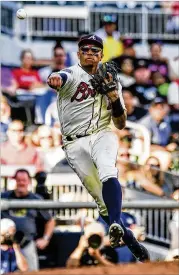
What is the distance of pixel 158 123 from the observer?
14.4 metres

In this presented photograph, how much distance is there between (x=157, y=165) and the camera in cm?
1322

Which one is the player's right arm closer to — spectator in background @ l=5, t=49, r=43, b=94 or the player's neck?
the player's neck

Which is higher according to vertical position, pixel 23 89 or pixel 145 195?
pixel 23 89

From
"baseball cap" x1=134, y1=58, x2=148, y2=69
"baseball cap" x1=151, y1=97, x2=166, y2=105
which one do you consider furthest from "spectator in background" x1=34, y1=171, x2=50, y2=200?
"baseball cap" x1=134, y1=58, x2=148, y2=69

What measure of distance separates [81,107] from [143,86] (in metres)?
7.79

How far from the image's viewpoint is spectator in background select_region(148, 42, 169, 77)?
16.1 metres

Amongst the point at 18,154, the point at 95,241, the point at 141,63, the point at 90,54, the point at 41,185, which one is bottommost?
the point at 95,241

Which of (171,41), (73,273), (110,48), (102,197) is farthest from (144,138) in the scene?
(73,273)

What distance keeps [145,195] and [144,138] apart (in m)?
1.25

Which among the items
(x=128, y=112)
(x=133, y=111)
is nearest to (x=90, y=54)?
(x=128, y=112)

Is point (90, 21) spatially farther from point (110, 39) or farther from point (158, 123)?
point (158, 123)

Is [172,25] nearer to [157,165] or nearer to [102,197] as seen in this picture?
[157,165]

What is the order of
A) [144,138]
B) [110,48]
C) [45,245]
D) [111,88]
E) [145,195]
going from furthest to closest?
A: [110,48] → [144,138] → [145,195] → [45,245] → [111,88]

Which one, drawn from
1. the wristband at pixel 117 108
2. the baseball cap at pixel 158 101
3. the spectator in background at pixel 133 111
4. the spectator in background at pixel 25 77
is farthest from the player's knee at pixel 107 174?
the spectator in background at pixel 25 77
